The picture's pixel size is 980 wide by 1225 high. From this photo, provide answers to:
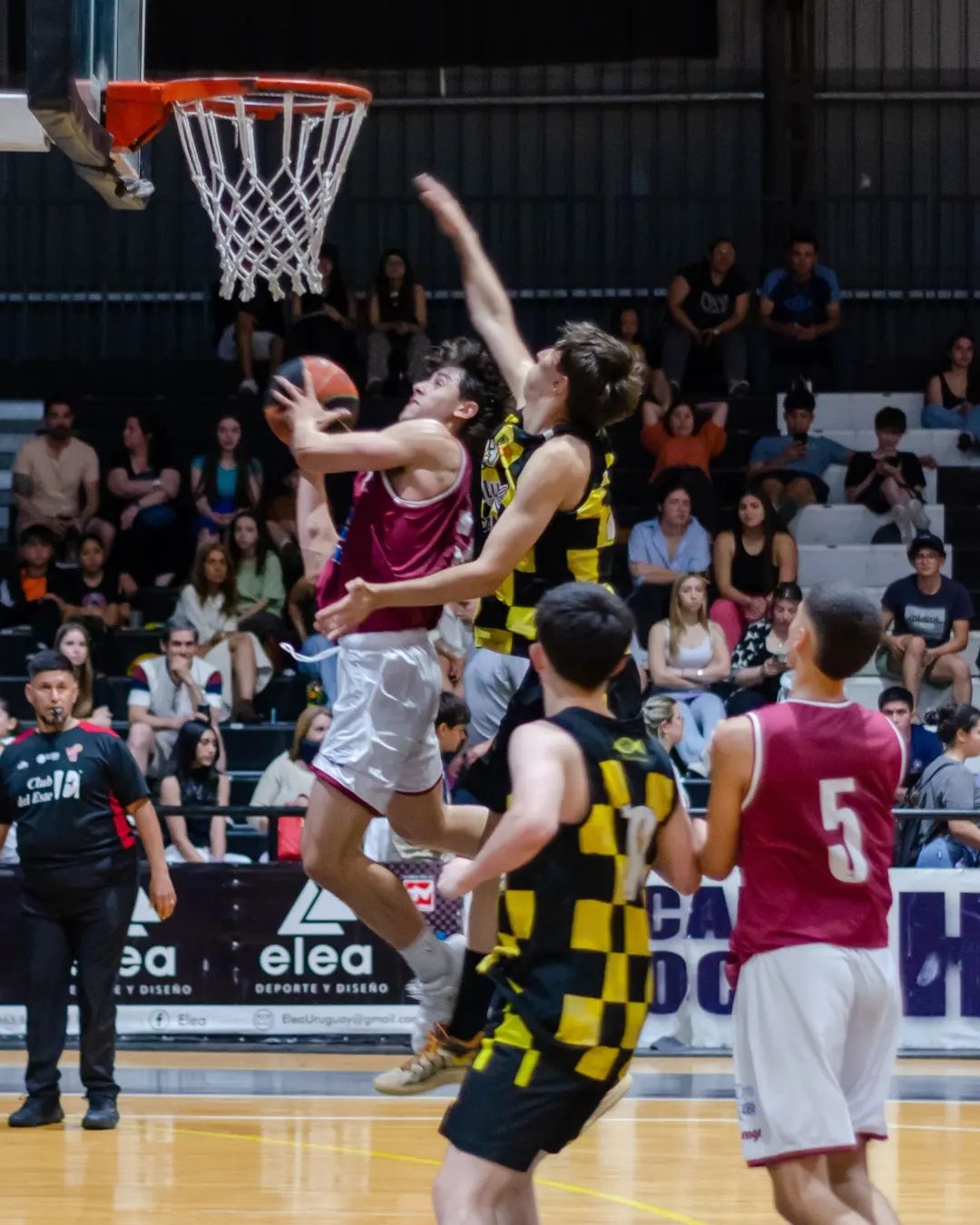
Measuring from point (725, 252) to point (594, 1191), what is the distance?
33.8 ft

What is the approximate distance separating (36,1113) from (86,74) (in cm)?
443

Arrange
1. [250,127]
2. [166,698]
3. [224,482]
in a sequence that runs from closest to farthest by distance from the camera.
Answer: [250,127] → [166,698] → [224,482]

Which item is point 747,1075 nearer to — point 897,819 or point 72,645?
point 897,819

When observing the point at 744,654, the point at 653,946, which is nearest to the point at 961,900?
the point at 653,946

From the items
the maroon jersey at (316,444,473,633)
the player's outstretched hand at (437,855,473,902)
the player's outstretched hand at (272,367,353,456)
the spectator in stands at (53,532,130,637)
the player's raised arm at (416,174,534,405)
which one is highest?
the player's raised arm at (416,174,534,405)

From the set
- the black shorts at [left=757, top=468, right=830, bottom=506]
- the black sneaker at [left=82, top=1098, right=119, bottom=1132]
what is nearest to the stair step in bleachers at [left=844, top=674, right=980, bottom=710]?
the black shorts at [left=757, top=468, right=830, bottom=506]

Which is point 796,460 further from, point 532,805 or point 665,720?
point 532,805

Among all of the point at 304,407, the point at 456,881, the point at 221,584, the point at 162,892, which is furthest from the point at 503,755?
the point at 221,584

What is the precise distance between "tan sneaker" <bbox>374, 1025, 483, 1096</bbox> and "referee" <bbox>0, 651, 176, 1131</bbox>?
9.59ft

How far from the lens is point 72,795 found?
9.02 meters

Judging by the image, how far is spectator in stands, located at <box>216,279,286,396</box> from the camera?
55.1ft

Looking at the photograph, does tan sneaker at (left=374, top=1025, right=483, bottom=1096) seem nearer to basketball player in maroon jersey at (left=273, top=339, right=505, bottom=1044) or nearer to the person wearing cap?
basketball player in maroon jersey at (left=273, top=339, right=505, bottom=1044)

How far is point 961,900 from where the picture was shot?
10641mm

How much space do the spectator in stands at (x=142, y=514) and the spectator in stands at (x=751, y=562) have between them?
155 inches
